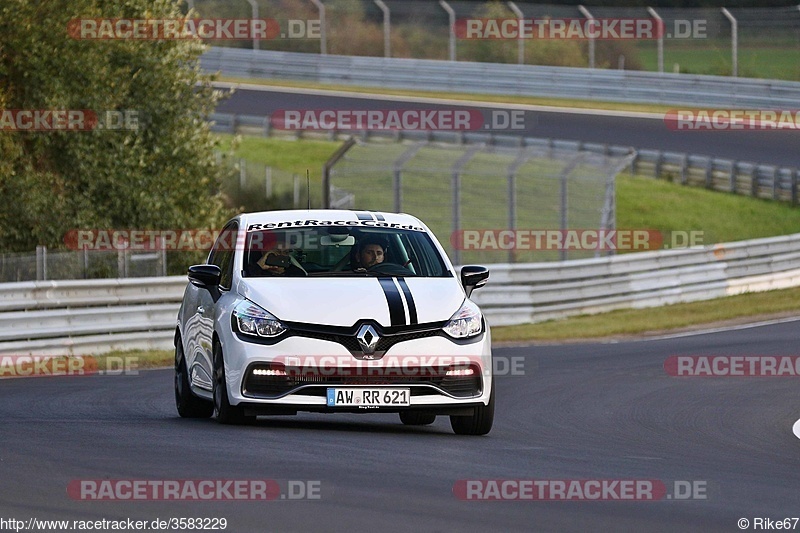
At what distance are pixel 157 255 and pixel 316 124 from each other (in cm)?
2016

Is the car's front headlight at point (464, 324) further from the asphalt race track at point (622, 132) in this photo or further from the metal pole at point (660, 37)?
the metal pole at point (660, 37)

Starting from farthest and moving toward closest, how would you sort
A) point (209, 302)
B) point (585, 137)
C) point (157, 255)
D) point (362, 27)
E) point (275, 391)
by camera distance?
point (362, 27)
point (585, 137)
point (157, 255)
point (209, 302)
point (275, 391)

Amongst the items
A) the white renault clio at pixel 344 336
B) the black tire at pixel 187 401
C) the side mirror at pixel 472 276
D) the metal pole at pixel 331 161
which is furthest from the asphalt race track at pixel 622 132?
the white renault clio at pixel 344 336

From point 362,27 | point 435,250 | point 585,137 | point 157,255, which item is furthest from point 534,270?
point 362,27

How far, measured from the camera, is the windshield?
10516 millimetres

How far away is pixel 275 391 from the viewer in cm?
970

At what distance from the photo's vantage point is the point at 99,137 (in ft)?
78.0

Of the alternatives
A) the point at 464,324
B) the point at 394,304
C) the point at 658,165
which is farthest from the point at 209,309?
the point at 658,165

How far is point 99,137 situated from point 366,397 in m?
15.1

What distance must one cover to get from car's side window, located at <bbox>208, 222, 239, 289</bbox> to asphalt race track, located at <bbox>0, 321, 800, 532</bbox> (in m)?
1.05

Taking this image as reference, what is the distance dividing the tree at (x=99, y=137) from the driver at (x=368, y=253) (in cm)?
1286

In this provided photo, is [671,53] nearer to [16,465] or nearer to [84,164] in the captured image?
[84,164]

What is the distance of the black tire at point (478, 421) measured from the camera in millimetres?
10133

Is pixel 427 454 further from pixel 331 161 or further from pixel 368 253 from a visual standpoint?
pixel 331 161
